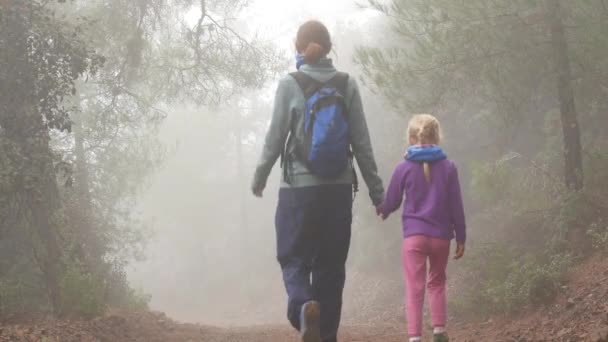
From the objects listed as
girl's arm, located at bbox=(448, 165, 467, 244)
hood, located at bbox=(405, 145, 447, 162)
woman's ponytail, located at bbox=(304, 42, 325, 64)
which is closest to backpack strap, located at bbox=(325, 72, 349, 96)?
woman's ponytail, located at bbox=(304, 42, 325, 64)

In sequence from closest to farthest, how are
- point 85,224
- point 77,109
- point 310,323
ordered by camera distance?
point 310,323 → point 77,109 → point 85,224

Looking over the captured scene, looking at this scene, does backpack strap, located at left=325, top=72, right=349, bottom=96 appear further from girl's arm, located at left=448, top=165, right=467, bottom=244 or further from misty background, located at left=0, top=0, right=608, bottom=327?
girl's arm, located at left=448, top=165, right=467, bottom=244

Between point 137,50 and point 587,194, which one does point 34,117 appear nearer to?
point 137,50

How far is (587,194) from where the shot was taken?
845cm

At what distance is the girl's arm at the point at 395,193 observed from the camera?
15.2 ft

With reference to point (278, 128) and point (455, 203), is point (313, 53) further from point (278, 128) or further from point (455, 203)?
point (455, 203)

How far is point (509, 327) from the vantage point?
22.0ft

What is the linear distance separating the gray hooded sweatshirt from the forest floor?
7.12ft

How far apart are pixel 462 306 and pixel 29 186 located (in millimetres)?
6392

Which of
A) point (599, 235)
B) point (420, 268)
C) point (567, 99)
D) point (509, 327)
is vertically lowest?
point (509, 327)

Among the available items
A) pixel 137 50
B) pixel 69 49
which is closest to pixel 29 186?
pixel 69 49

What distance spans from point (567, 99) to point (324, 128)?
5757 mm

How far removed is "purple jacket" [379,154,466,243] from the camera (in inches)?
181

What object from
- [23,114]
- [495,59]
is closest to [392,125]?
[495,59]
